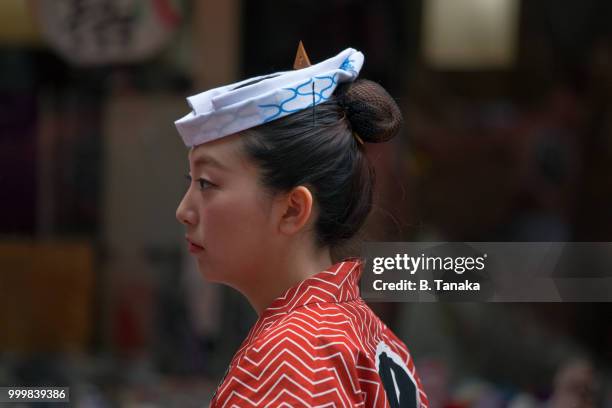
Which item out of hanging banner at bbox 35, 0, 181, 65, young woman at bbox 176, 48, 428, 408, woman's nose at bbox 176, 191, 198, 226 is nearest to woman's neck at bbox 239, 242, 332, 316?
young woman at bbox 176, 48, 428, 408

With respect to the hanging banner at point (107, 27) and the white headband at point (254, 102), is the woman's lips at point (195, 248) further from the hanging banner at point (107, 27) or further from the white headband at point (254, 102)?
the hanging banner at point (107, 27)

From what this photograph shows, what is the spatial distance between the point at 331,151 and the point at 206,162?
0.20 meters

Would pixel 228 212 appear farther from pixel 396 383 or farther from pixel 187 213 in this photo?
pixel 396 383

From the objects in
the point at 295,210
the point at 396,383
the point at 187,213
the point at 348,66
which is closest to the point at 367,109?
the point at 348,66

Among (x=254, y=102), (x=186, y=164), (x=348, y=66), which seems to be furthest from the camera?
(x=186, y=164)

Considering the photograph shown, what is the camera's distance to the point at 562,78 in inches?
149

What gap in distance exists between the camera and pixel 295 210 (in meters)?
1.50

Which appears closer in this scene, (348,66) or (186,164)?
(348,66)

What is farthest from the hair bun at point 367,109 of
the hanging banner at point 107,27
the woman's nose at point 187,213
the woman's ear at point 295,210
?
the hanging banner at point 107,27

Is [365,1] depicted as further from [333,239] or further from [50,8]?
[333,239]

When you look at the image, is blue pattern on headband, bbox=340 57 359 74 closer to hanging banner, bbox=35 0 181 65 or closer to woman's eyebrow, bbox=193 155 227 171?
woman's eyebrow, bbox=193 155 227 171

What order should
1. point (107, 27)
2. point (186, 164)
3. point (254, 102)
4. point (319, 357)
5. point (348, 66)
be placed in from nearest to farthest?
point (319, 357) → point (254, 102) → point (348, 66) → point (107, 27) → point (186, 164)

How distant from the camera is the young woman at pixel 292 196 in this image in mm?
1479

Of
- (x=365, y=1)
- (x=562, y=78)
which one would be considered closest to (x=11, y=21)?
(x=365, y=1)
